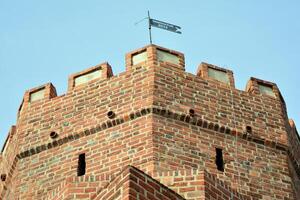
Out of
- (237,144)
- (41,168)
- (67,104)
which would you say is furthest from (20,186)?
(237,144)

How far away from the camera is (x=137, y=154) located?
13.9 m

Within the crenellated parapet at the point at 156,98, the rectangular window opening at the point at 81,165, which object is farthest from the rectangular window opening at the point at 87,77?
the rectangular window opening at the point at 81,165

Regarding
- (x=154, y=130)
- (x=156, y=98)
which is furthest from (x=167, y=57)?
(x=154, y=130)

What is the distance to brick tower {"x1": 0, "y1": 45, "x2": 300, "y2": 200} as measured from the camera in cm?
1409

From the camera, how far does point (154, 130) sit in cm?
1420

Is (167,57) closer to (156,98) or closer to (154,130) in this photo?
(156,98)

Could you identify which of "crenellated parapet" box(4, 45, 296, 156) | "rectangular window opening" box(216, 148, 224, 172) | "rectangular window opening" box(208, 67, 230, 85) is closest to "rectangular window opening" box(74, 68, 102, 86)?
"crenellated parapet" box(4, 45, 296, 156)

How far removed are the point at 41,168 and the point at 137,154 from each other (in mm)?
2070

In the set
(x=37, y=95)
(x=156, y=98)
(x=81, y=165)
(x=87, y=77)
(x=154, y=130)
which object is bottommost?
(x=81, y=165)

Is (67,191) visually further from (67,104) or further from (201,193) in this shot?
(67,104)

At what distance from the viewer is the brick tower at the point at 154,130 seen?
555 inches

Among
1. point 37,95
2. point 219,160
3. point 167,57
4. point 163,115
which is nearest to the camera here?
point 219,160

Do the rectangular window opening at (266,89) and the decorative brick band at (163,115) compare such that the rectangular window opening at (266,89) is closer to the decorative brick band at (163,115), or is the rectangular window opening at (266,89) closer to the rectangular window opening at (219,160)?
the decorative brick band at (163,115)

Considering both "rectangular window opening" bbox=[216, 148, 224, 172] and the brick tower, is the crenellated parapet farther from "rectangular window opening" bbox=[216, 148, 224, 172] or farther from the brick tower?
"rectangular window opening" bbox=[216, 148, 224, 172]
